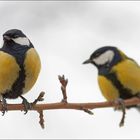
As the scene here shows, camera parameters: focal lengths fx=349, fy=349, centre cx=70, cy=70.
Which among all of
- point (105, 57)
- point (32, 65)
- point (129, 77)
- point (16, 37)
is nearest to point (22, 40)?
point (16, 37)

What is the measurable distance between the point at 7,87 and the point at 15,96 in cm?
14

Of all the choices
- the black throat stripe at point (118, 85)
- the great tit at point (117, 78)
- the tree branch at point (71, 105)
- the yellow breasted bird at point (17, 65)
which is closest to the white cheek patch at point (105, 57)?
the great tit at point (117, 78)

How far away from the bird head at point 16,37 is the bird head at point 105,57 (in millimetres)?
309

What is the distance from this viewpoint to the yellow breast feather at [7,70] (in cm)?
149

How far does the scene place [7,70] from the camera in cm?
149

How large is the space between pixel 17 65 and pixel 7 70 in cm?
5

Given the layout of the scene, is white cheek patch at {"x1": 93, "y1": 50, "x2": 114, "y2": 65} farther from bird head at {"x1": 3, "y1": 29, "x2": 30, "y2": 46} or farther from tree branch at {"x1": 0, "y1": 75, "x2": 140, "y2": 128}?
Result: tree branch at {"x1": 0, "y1": 75, "x2": 140, "y2": 128}

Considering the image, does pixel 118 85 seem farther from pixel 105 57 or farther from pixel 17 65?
pixel 17 65

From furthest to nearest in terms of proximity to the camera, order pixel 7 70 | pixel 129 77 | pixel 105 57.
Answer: pixel 105 57
pixel 129 77
pixel 7 70

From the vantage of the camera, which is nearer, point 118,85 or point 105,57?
point 118,85

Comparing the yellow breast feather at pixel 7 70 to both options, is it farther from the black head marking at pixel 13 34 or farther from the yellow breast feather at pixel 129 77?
the yellow breast feather at pixel 129 77

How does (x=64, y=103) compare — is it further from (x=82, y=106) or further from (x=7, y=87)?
(x=7, y=87)

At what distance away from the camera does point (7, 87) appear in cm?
158

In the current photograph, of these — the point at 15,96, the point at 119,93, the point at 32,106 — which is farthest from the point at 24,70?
the point at 119,93
